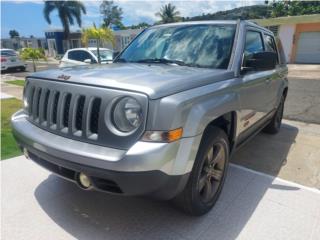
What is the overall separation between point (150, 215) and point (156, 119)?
3.88 feet

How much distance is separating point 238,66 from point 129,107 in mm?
1465

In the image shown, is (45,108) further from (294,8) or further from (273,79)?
(294,8)

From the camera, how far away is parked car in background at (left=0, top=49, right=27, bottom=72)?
17531mm

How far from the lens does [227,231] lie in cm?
241

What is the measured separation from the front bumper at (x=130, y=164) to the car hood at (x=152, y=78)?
40 centimetres

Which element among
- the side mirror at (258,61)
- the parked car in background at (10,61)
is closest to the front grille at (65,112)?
the side mirror at (258,61)

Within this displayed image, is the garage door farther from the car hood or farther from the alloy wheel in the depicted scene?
the alloy wheel

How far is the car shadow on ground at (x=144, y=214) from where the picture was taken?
7.85 ft

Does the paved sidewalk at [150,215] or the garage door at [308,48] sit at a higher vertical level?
the garage door at [308,48]

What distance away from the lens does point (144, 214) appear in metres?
2.64

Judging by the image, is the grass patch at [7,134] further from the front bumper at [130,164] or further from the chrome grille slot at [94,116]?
the chrome grille slot at [94,116]

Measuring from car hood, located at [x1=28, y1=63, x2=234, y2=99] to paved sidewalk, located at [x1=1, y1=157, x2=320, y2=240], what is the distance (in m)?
1.27

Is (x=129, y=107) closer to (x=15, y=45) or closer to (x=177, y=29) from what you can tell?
(x=177, y=29)

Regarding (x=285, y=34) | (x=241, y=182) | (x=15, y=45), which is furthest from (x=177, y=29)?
(x=15, y=45)
